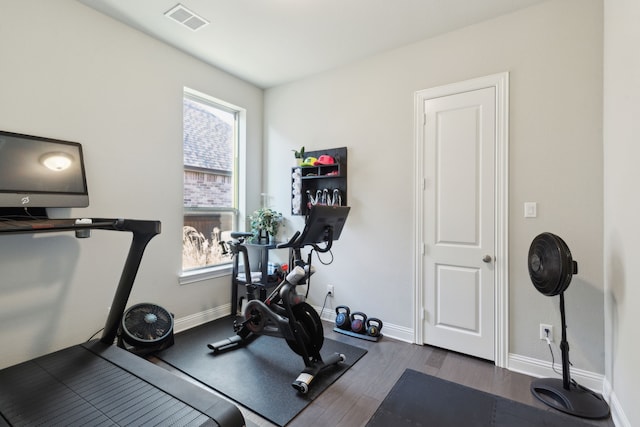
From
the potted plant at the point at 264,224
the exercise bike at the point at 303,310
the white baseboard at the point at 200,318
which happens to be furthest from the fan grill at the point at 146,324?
the potted plant at the point at 264,224

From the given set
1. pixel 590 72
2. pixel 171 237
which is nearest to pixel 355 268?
pixel 171 237

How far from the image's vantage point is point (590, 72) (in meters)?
2.26

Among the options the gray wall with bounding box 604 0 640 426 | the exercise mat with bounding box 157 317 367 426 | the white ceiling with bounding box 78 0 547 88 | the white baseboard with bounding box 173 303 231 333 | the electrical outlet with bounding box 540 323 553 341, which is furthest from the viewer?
the white baseboard with bounding box 173 303 231 333

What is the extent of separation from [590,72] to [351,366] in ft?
9.71

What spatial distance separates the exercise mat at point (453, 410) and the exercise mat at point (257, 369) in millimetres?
499


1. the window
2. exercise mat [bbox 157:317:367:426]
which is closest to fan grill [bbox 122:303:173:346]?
exercise mat [bbox 157:317:367:426]

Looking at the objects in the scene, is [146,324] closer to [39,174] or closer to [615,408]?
[39,174]

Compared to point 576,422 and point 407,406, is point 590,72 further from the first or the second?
point 407,406

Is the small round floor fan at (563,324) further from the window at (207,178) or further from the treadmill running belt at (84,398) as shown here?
the window at (207,178)

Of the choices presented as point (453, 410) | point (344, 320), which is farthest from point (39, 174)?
point (453, 410)

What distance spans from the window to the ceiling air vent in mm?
785

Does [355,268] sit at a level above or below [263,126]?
below

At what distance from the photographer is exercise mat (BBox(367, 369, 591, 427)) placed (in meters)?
1.87

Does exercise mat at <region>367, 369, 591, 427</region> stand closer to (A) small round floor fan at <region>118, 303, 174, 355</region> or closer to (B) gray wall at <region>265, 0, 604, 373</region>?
(B) gray wall at <region>265, 0, 604, 373</region>
